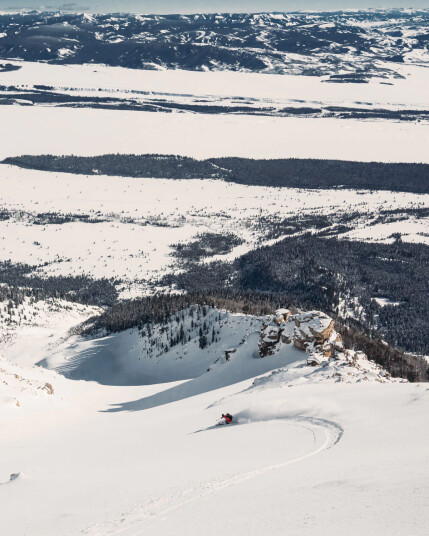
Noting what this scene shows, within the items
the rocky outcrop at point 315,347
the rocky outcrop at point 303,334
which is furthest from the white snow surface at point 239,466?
the rocky outcrop at point 303,334

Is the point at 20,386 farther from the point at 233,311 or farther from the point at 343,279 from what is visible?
the point at 343,279

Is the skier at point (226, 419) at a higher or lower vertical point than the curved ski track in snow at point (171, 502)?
lower

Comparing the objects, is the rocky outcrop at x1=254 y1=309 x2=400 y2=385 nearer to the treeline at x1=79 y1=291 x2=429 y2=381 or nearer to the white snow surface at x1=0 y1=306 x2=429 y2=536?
the white snow surface at x1=0 y1=306 x2=429 y2=536

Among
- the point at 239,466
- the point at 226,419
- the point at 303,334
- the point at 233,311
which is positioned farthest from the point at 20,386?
the point at 233,311

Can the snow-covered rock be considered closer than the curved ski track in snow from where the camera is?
No

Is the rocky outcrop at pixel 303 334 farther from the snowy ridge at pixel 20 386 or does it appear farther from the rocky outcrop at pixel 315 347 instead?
the snowy ridge at pixel 20 386

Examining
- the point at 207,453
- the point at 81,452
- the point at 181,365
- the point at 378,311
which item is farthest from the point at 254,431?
the point at 378,311

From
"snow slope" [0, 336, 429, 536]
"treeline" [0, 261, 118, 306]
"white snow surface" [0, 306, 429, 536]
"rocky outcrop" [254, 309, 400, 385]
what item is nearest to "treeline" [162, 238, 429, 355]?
"treeline" [0, 261, 118, 306]
